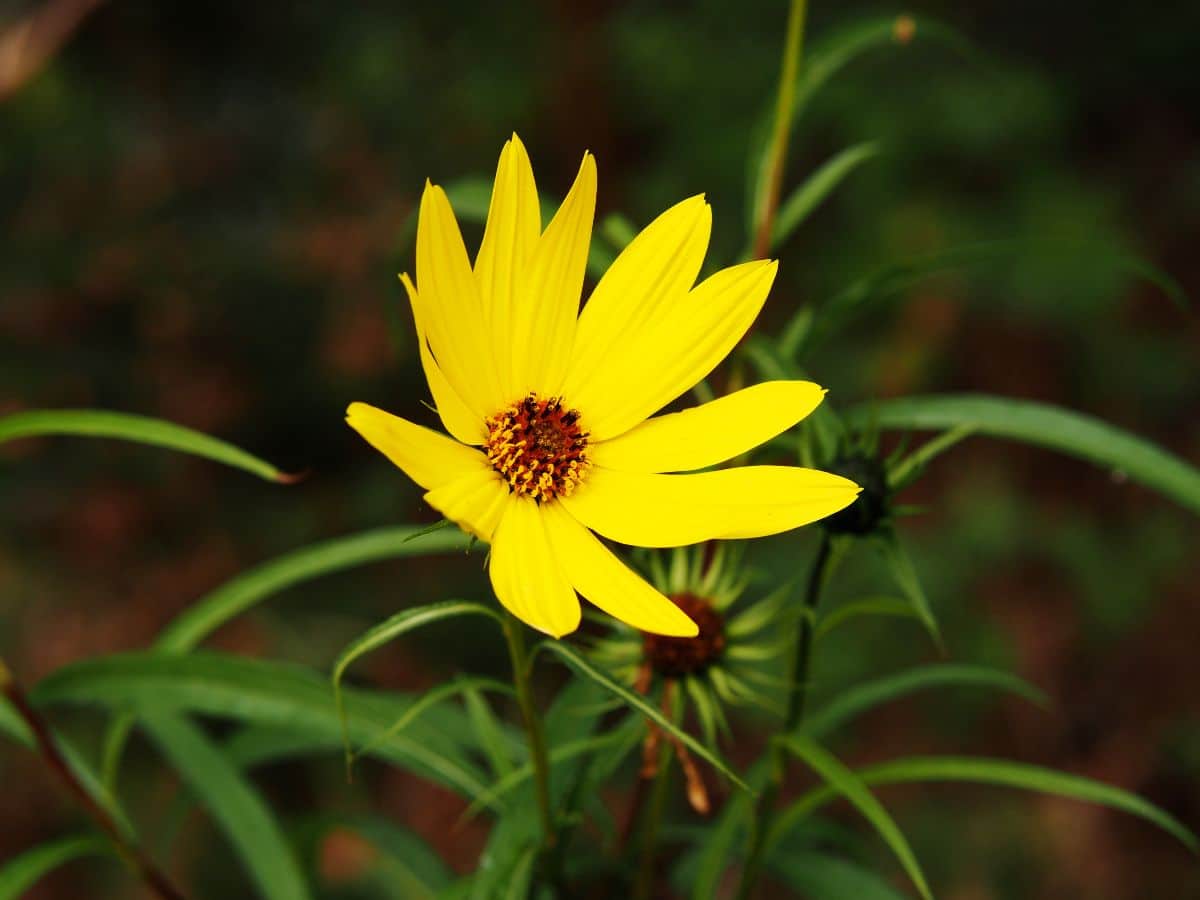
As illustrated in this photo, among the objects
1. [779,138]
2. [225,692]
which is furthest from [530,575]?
[779,138]

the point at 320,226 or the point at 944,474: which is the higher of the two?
the point at 320,226

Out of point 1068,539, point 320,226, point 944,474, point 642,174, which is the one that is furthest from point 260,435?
point 1068,539

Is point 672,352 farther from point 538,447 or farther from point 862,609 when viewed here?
point 862,609

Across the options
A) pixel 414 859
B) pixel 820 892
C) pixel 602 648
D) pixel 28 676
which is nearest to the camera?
pixel 602 648

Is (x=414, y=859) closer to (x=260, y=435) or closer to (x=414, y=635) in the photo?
(x=414, y=635)

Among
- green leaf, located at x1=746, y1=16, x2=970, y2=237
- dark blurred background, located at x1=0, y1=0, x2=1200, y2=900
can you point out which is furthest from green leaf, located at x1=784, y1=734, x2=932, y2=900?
dark blurred background, located at x1=0, y1=0, x2=1200, y2=900

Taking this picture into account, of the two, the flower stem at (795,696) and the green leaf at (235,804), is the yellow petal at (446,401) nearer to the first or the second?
the flower stem at (795,696)

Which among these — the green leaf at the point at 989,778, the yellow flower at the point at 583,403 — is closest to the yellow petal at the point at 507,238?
the yellow flower at the point at 583,403
